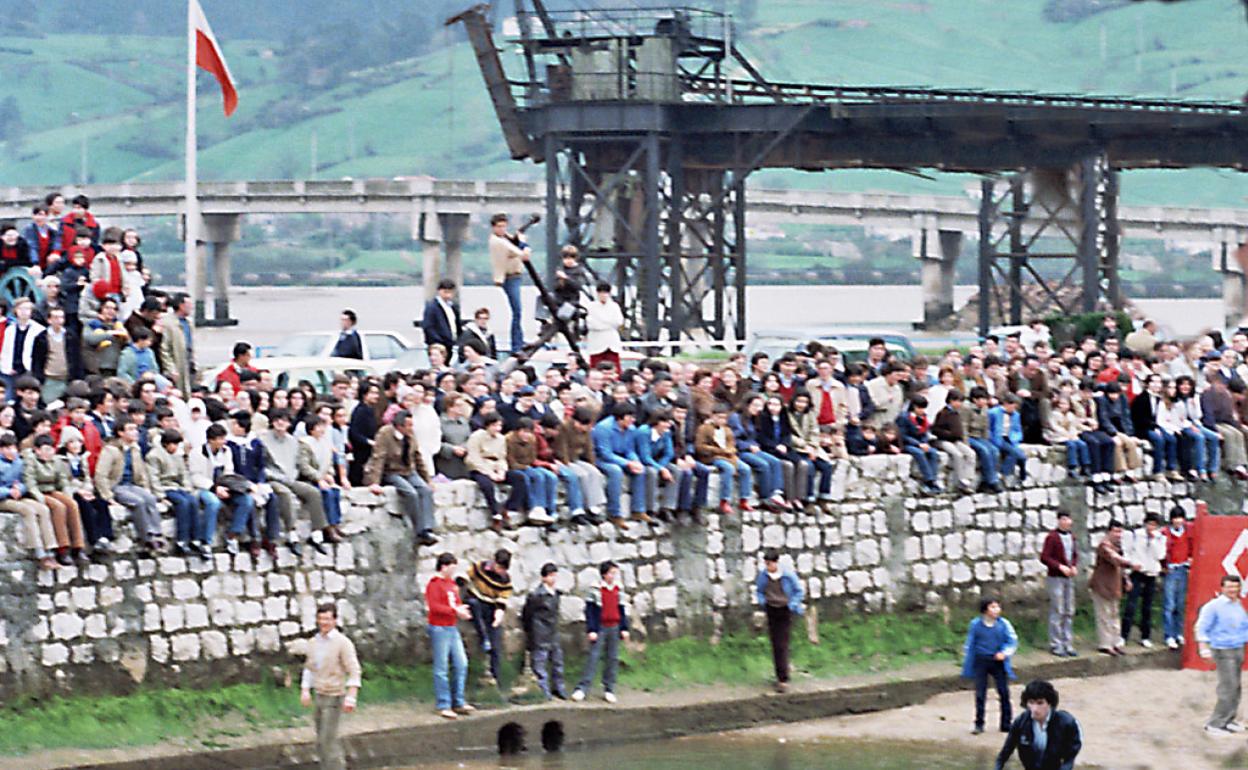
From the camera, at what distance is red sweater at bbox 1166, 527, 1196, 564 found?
2658 cm

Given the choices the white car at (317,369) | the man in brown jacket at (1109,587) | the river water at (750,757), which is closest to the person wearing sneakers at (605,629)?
the river water at (750,757)

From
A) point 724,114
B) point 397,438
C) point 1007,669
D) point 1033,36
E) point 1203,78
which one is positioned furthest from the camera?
point 1033,36

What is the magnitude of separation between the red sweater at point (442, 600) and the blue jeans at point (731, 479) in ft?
12.6

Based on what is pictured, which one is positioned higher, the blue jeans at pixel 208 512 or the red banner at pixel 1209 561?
the blue jeans at pixel 208 512

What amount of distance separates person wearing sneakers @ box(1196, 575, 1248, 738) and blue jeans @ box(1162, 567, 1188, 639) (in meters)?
3.73

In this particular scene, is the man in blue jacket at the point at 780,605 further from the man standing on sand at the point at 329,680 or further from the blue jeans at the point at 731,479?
the man standing on sand at the point at 329,680

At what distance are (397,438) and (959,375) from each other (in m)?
7.93

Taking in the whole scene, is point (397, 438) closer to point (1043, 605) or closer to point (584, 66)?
point (1043, 605)

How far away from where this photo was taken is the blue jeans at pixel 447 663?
20672mm

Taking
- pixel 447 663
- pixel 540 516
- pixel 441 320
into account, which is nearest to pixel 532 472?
pixel 540 516

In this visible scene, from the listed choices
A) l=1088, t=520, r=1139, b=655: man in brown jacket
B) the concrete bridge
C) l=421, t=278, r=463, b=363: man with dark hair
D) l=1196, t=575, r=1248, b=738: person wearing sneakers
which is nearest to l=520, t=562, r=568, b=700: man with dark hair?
l=421, t=278, r=463, b=363: man with dark hair

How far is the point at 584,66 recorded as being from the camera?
136 feet

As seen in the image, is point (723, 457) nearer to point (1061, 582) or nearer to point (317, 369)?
point (1061, 582)

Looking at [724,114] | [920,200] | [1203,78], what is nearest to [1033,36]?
[920,200]
